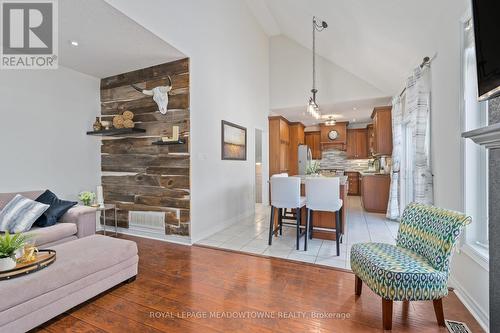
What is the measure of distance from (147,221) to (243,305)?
2.37 m

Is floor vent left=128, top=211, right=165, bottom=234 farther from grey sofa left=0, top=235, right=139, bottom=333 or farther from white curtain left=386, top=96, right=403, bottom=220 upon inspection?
white curtain left=386, top=96, right=403, bottom=220

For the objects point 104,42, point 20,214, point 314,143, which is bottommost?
point 20,214

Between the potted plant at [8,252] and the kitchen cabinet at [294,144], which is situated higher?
the kitchen cabinet at [294,144]

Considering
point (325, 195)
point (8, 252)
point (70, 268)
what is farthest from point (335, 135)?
point (8, 252)

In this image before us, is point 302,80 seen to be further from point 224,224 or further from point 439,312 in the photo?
point 439,312

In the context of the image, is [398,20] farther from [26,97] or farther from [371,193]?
[26,97]

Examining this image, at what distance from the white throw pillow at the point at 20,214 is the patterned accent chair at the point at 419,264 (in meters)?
3.50

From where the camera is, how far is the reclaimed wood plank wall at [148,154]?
3365mm

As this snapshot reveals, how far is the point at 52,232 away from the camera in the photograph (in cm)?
257

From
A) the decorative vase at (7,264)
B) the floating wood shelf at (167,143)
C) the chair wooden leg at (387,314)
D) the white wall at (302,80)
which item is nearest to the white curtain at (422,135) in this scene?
the chair wooden leg at (387,314)

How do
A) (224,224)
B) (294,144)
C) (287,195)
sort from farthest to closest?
(294,144), (224,224), (287,195)

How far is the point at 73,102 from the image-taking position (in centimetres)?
361

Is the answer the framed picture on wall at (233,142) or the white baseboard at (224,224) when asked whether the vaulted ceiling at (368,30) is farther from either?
the white baseboard at (224,224)

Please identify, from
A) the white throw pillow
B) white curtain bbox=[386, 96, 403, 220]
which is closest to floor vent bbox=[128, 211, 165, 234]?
the white throw pillow
